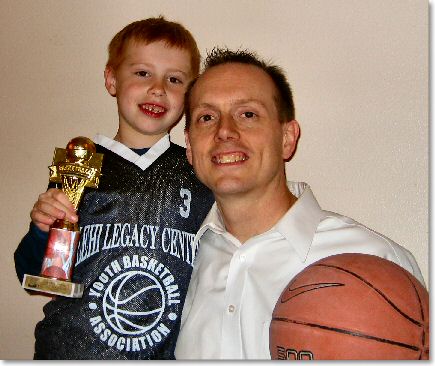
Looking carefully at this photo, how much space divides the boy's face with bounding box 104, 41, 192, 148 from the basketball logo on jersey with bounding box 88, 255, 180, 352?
392mm

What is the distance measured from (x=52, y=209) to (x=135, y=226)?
0.21 metres

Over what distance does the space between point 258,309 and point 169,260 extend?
11.4 inches

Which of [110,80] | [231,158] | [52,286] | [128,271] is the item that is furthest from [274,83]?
[52,286]

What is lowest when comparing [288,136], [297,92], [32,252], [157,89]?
[32,252]

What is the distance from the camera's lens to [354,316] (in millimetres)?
905

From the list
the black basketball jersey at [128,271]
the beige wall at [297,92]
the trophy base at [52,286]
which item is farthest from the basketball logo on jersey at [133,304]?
the beige wall at [297,92]

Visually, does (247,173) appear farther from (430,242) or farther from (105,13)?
(105,13)

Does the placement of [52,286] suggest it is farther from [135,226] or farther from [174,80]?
[174,80]

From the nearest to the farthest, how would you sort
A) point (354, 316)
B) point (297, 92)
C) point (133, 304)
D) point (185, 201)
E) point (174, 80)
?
point (354, 316) < point (133, 304) < point (185, 201) < point (174, 80) < point (297, 92)

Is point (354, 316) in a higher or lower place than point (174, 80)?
lower

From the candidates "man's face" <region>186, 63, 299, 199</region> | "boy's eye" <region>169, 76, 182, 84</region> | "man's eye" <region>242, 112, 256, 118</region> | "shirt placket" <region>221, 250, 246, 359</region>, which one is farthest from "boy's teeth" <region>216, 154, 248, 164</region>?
"boy's eye" <region>169, 76, 182, 84</region>

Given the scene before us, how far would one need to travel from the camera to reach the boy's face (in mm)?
1450

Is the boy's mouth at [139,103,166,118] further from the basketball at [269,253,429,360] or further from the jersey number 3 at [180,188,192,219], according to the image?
the basketball at [269,253,429,360]

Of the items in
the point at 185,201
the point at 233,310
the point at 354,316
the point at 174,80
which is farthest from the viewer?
the point at 174,80
